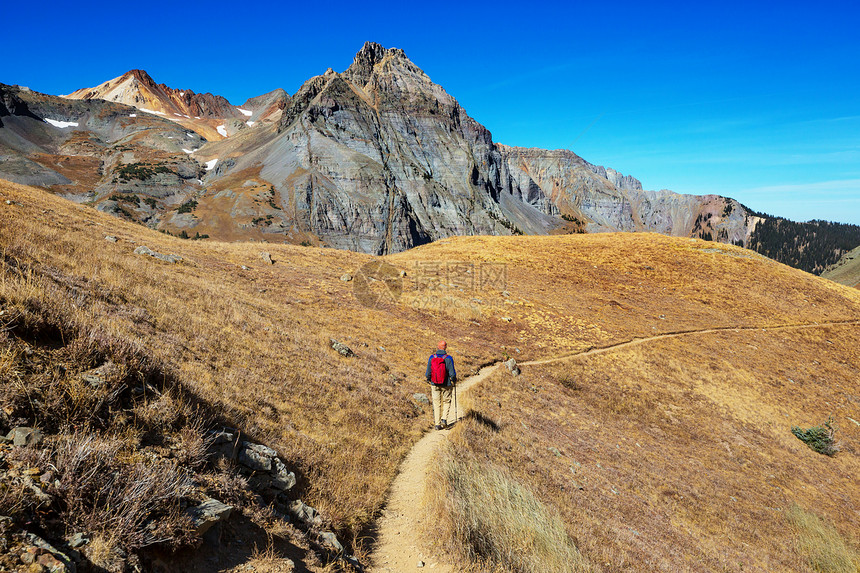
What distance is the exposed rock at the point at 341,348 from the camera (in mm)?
15727

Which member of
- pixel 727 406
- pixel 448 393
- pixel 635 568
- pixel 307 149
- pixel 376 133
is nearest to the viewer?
pixel 635 568

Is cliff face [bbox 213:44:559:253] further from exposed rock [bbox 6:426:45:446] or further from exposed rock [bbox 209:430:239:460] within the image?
exposed rock [bbox 6:426:45:446]

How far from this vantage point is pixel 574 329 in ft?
90.5

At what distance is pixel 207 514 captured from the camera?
4.49 m

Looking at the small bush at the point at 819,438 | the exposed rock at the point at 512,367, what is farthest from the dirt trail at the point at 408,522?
the small bush at the point at 819,438

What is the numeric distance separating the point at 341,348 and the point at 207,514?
11424 mm

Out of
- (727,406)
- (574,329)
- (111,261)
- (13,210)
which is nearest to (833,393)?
(727,406)

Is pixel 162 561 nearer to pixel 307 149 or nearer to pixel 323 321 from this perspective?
pixel 323 321

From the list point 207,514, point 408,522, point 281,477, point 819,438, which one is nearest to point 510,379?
Answer: point 408,522

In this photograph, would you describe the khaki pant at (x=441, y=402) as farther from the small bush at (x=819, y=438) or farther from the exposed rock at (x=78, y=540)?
the small bush at (x=819, y=438)

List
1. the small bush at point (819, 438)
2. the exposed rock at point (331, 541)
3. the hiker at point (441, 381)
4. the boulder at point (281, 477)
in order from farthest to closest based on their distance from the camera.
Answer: the small bush at point (819, 438) → the hiker at point (441, 381) → the boulder at point (281, 477) → the exposed rock at point (331, 541)

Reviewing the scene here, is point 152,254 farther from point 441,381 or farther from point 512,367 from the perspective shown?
point 512,367

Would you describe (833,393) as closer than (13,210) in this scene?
No

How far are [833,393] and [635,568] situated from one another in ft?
95.8
